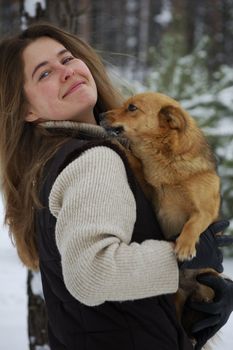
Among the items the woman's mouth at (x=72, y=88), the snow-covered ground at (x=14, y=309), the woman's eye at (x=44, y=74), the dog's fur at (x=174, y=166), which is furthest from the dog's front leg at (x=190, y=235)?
the snow-covered ground at (x=14, y=309)

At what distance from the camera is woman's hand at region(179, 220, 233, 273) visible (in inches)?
74.2

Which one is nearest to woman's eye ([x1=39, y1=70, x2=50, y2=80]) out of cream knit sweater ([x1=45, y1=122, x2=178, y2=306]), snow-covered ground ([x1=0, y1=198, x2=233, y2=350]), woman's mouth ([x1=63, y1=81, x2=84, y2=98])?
woman's mouth ([x1=63, y1=81, x2=84, y2=98])

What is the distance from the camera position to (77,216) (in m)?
1.67

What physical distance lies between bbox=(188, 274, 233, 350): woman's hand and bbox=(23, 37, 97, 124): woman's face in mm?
759

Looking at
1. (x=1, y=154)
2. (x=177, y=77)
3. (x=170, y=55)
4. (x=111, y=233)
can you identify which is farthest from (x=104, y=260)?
(x=170, y=55)

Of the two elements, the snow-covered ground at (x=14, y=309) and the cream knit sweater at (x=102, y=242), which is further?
the snow-covered ground at (x=14, y=309)

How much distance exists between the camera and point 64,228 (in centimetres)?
170

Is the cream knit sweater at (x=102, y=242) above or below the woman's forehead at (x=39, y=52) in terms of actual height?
below

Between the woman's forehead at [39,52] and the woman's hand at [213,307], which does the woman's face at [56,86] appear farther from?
the woman's hand at [213,307]

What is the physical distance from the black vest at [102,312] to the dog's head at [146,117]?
461mm

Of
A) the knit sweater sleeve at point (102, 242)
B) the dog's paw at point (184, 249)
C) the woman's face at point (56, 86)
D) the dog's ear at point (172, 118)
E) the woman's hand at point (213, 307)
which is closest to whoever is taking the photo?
the knit sweater sleeve at point (102, 242)

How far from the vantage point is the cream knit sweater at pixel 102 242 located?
164cm

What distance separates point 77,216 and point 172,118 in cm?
82

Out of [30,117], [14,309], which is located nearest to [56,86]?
[30,117]
